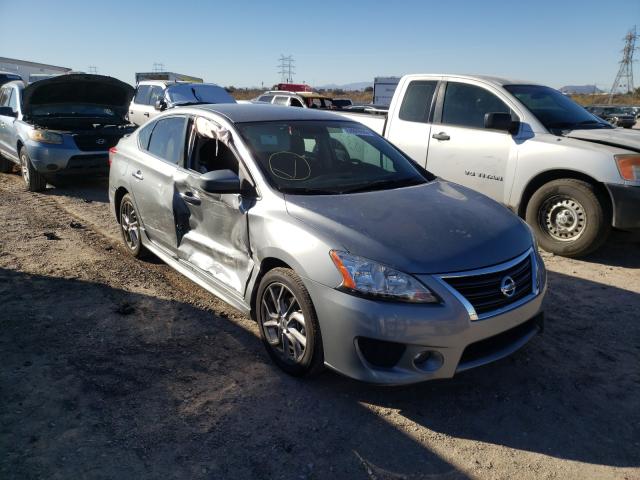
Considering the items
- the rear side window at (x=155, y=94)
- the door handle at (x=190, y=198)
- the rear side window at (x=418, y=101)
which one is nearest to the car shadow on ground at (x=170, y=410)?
the door handle at (x=190, y=198)

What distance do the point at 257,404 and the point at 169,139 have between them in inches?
102

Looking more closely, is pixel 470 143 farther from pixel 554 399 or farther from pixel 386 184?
pixel 554 399

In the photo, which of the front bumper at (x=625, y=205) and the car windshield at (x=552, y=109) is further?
the car windshield at (x=552, y=109)

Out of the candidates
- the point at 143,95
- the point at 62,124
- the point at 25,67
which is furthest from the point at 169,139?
the point at 25,67

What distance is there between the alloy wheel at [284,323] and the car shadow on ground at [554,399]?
50 centimetres

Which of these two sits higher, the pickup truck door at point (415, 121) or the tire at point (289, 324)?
→ the pickup truck door at point (415, 121)

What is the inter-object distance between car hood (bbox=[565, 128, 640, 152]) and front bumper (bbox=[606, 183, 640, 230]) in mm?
482

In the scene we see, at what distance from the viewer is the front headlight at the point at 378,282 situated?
2.63 meters

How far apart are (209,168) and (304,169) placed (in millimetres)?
820

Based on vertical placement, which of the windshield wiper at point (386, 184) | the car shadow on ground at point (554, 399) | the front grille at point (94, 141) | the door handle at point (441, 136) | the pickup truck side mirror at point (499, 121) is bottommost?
the car shadow on ground at point (554, 399)

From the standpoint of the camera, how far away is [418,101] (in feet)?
21.7

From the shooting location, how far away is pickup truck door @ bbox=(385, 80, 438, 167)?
6441mm

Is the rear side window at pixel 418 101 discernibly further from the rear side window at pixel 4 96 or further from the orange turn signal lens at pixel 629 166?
the rear side window at pixel 4 96

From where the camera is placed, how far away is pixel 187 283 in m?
4.74
